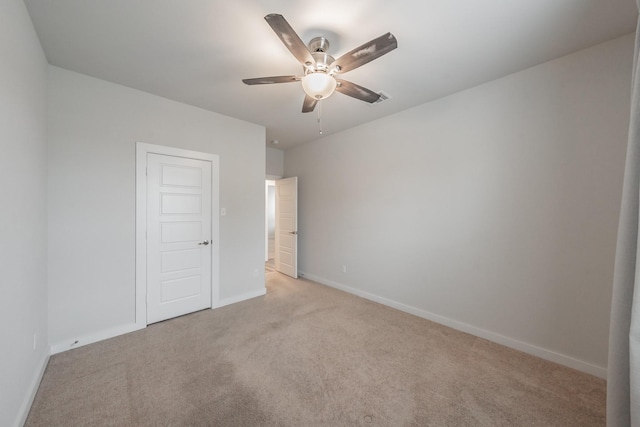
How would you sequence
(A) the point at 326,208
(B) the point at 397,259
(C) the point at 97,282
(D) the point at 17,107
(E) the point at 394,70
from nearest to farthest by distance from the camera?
(D) the point at 17,107
(E) the point at 394,70
(C) the point at 97,282
(B) the point at 397,259
(A) the point at 326,208

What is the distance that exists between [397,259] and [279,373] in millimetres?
2134

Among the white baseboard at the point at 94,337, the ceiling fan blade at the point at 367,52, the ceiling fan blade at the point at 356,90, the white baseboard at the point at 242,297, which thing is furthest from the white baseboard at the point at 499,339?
the white baseboard at the point at 94,337

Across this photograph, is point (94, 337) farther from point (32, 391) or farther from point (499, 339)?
point (499, 339)

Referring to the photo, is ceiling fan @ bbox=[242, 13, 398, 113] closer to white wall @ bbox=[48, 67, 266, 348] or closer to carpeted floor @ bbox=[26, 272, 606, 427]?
white wall @ bbox=[48, 67, 266, 348]

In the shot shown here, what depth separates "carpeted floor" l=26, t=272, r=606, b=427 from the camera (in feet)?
5.47

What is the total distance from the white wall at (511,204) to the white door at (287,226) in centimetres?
155

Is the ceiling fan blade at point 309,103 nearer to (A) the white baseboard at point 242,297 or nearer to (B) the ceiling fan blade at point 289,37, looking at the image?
(B) the ceiling fan blade at point 289,37

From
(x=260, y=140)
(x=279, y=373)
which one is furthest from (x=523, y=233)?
(x=260, y=140)

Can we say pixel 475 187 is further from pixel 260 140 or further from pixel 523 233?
pixel 260 140

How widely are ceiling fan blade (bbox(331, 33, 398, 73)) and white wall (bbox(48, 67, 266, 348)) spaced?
234 centimetres

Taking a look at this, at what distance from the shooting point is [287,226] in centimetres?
514

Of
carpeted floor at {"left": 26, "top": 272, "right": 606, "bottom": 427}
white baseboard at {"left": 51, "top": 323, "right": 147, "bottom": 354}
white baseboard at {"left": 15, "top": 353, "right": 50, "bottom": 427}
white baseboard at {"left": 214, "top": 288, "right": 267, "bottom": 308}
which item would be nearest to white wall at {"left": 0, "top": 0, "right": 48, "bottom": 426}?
white baseboard at {"left": 15, "top": 353, "right": 50, "bottom": 427}

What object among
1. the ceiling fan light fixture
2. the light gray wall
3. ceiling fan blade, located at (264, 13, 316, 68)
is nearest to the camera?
ceiling fan blade, located at (264, 13, 316, 68)

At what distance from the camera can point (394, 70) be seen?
241cm
